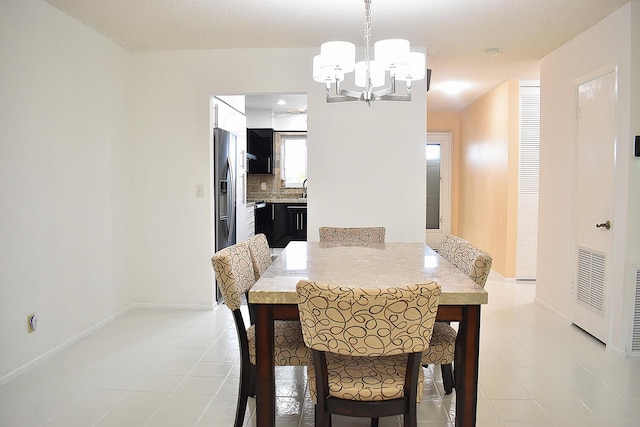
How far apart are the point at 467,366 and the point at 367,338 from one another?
0.61 meters

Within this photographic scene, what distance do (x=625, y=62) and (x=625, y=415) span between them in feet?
7.39

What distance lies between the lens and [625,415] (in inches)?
96.0

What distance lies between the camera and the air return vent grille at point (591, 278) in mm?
3570

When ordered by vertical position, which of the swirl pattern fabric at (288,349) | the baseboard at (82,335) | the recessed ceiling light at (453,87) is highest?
the recessed ceiling light at (453,87)

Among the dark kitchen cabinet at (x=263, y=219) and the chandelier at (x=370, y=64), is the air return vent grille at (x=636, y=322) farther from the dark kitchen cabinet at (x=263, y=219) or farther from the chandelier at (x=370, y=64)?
the dark kitchen cabinet at (x=263, y=219)

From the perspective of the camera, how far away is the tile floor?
241cm

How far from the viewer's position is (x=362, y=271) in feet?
7.53

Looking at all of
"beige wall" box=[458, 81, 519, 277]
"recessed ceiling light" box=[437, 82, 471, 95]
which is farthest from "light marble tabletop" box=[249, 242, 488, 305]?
"recessed ceiling light" box=[437, 82, 471, 95]

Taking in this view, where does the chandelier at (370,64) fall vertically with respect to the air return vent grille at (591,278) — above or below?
above

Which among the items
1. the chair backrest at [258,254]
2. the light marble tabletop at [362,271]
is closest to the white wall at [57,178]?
the chair backrest at [258,254]

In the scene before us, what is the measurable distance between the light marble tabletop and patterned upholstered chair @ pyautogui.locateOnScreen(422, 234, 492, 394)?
0.09 m

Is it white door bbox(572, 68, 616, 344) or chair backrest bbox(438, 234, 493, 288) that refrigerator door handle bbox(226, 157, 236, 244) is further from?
white door bbox(572, 68, 616, 344)

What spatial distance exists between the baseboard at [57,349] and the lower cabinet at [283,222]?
124 inches

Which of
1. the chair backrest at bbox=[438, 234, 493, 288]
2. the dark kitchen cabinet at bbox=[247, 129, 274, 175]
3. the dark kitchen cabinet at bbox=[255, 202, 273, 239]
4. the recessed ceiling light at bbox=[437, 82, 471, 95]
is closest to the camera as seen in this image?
the chair backrest at bbox=[438, 234, 493, 288]
